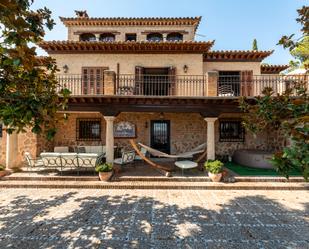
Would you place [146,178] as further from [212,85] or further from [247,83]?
[247,83]

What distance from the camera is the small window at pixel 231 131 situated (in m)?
12.0

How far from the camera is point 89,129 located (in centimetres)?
1194

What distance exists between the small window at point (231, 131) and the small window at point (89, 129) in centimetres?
801

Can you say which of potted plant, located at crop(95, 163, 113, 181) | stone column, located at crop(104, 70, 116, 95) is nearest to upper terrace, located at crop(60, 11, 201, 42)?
stone column, located at crop(104, 70, 116, 95)

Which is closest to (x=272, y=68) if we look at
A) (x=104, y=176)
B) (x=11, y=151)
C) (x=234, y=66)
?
(x=234, y=66)

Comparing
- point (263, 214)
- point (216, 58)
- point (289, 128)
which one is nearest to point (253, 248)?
point (263, 214)

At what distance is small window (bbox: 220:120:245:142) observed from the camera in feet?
39.5

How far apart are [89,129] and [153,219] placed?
8.42 meters

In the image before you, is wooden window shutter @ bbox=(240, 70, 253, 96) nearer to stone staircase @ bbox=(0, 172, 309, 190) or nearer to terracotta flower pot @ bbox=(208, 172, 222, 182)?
stone staircase @ bbox=(0, 172, 309, 190)

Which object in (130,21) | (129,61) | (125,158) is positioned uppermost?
(130,21)

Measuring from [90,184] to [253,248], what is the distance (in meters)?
5.95

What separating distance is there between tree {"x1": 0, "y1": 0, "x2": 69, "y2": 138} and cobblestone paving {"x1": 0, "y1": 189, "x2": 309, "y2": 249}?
2.70 m

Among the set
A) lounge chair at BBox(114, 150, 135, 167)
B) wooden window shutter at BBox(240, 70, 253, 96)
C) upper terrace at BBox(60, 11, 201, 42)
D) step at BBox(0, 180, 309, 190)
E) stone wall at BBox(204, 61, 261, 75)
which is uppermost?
upper terrace at BBox(60, 11, 201, 42)

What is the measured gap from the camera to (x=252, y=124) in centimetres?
481
